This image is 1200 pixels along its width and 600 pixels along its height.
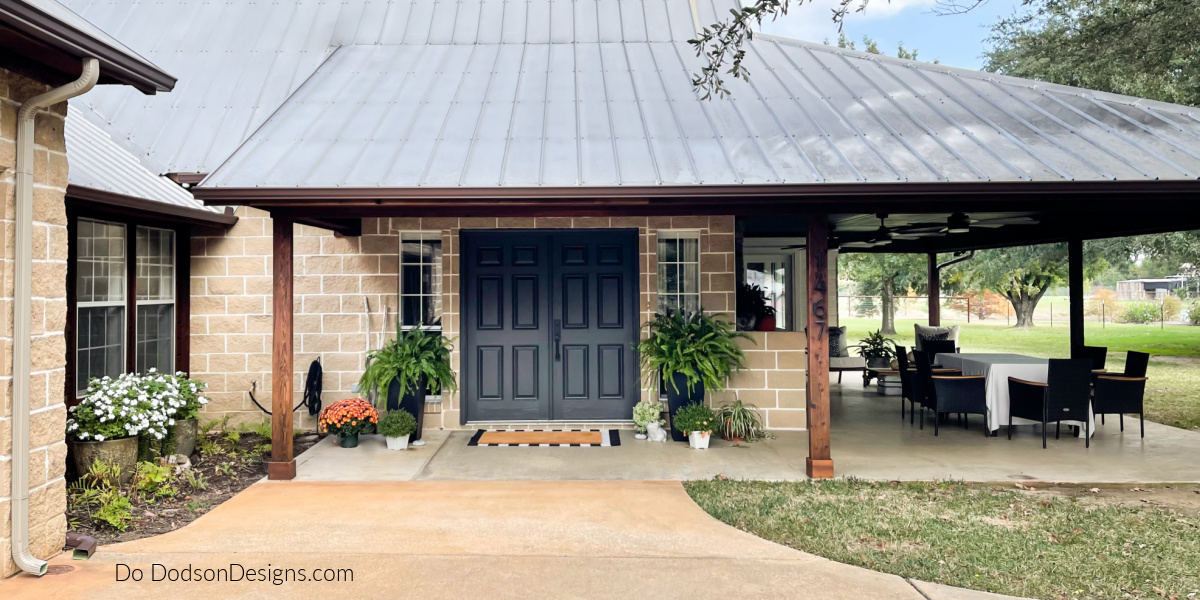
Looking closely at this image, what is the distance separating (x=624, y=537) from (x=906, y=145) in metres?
3.91

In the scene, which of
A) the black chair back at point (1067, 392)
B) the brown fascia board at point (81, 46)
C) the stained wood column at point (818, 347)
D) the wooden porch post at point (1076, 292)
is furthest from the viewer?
the wooden porch post at point (1076, 292)

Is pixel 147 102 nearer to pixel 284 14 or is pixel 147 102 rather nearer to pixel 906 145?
pixel 284 14

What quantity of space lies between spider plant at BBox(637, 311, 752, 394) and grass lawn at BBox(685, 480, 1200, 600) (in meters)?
1.69

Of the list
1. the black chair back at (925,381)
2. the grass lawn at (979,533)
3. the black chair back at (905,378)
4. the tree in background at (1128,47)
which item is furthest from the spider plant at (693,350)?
the tree in background at (1128,47)

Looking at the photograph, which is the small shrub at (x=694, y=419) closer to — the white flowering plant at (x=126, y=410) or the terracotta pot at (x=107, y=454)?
the white flowering plant at (x=126, y=410)

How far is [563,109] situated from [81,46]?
4.17m

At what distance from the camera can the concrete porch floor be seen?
20.1 feet

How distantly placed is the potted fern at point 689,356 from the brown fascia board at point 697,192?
2259 millimetres

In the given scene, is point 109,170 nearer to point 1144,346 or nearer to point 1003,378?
point 1003,378

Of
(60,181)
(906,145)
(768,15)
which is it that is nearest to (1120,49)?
(906,145)

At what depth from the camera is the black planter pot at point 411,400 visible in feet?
24.1

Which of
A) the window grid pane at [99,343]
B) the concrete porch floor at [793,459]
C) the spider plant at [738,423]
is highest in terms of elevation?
the window grid pane at [99,343]

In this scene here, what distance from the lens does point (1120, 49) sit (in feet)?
32.3

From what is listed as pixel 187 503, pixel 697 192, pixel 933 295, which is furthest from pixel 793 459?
pixel 933 295
